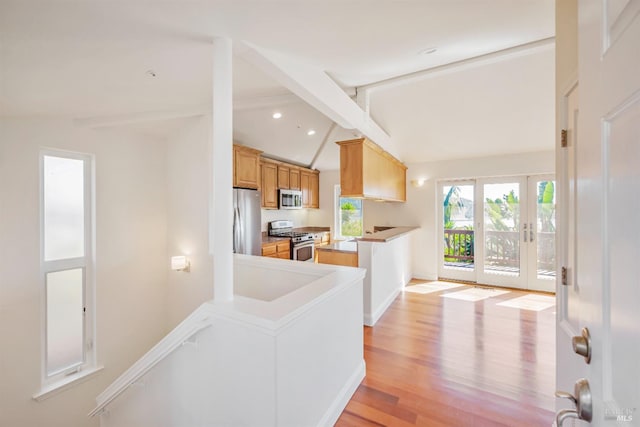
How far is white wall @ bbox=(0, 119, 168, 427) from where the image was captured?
8.02ft

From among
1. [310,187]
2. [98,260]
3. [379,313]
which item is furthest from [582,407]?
[310,187]

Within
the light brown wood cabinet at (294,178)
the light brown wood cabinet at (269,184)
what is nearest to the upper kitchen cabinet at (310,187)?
the light brown wood cabinet at (294,178)

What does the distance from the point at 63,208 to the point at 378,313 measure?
3852 millimetres

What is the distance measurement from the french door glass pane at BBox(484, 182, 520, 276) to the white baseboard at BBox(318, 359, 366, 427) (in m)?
3.79

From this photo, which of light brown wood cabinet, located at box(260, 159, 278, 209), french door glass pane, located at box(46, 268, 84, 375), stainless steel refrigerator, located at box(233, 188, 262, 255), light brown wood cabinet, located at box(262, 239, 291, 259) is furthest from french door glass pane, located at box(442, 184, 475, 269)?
french door glass pane, located at box(46, 268, 84, 375)

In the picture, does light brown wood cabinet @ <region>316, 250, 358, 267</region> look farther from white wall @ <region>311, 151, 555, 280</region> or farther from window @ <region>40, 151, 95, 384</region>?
window @ <region>40, 151, 95, 384</region>

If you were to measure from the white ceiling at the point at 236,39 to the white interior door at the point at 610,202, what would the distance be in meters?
1.14

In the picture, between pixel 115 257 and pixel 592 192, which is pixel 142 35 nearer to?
pixel 592 192

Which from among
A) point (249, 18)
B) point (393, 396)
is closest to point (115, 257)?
point (249, 18)

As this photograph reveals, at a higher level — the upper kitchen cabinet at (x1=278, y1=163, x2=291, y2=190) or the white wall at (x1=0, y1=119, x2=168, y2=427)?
the upper kitchen cabinet at (x1=278, y1=163, x2=291, y2=190)

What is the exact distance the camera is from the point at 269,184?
4828 mm

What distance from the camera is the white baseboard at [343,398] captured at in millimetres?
1686

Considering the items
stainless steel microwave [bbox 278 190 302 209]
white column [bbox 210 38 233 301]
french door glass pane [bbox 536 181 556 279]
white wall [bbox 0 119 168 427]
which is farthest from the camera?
stainless steel microwave [bbox 278 190 302 209]

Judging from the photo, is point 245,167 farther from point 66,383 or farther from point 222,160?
point 66,383
